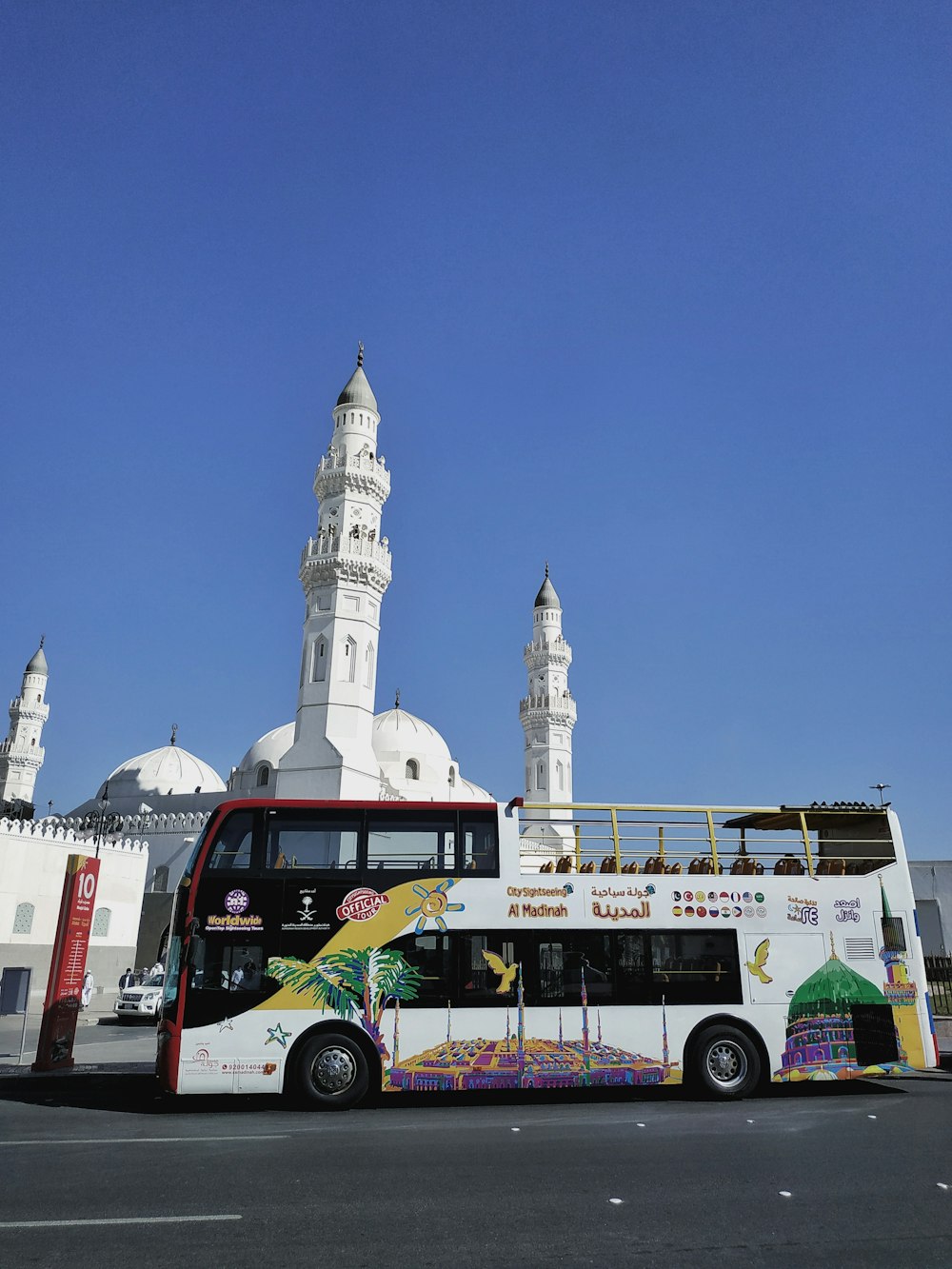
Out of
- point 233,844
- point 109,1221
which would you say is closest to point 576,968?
point 233,844

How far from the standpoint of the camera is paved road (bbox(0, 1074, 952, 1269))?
5.21 m

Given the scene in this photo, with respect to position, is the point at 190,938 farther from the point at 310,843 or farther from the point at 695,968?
the point at 695,968

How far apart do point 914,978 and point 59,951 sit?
12.7m

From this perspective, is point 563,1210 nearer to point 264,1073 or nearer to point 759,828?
point 264,1073

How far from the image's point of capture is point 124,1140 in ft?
27.2

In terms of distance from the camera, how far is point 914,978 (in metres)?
11.6

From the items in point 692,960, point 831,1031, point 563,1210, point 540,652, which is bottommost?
point 563,1210

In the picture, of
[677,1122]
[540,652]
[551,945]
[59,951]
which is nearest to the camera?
[677,1122]

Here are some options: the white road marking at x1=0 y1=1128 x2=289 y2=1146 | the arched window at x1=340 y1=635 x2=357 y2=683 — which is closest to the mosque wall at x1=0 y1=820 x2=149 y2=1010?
the arched window at x1=340 y1=635 x2=357 y2=683

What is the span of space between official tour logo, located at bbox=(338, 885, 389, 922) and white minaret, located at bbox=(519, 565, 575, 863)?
44462 mm

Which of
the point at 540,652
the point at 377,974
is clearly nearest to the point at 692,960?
the point at 377,974

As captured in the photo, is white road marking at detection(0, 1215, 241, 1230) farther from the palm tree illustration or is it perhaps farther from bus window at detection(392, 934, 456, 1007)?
bus window at detection(392, 934, 456, 1007)

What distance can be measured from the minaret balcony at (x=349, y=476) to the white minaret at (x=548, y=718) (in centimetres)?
2057

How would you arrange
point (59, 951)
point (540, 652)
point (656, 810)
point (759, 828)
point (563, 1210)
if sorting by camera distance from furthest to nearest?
point (540, 652), point (59, 951), point (759, 828), point (656, 810), point (563, 1210)
